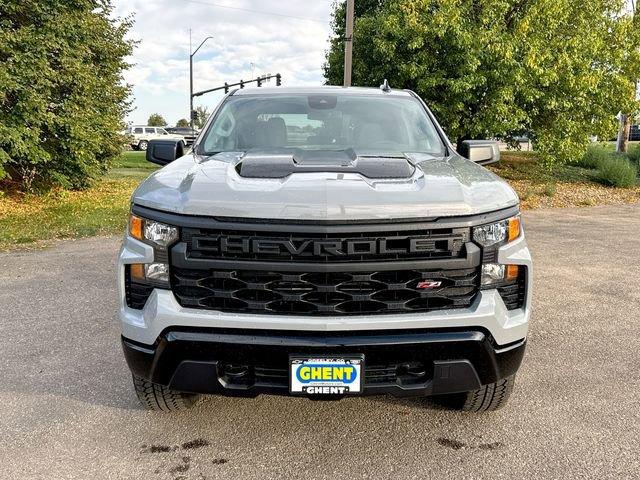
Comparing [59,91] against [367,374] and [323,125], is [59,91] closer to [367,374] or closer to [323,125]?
[323,125]

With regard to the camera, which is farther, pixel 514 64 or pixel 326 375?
pixel 514 64

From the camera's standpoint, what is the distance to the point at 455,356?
2.52 m

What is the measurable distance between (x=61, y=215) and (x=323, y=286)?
910 cm

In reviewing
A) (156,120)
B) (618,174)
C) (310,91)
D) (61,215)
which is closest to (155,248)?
(310,91)

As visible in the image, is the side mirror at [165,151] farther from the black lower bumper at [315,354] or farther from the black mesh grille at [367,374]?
the black mesh grille at [367,374]

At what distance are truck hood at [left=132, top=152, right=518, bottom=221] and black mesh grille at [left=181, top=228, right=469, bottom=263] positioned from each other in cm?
8

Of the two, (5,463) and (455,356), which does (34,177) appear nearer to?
(5,463)

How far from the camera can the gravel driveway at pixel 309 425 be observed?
2.67m

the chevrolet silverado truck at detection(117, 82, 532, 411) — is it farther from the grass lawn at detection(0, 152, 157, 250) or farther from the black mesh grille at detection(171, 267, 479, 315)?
the grass lawn at detection(0, 152, 157, 250)

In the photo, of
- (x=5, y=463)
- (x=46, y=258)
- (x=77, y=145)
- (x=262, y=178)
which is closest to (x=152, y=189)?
(x=262, y=178)

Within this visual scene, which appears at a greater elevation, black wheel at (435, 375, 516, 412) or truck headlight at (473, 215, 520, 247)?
truck headlight at (473, 215, 520, 247)

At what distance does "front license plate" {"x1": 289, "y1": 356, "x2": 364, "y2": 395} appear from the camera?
2.46m

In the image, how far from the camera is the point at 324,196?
2455 mm

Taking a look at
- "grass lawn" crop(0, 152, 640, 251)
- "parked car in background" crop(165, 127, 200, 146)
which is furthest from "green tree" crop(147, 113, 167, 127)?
"grass lawn" crop(0, 152, 640, 251)
